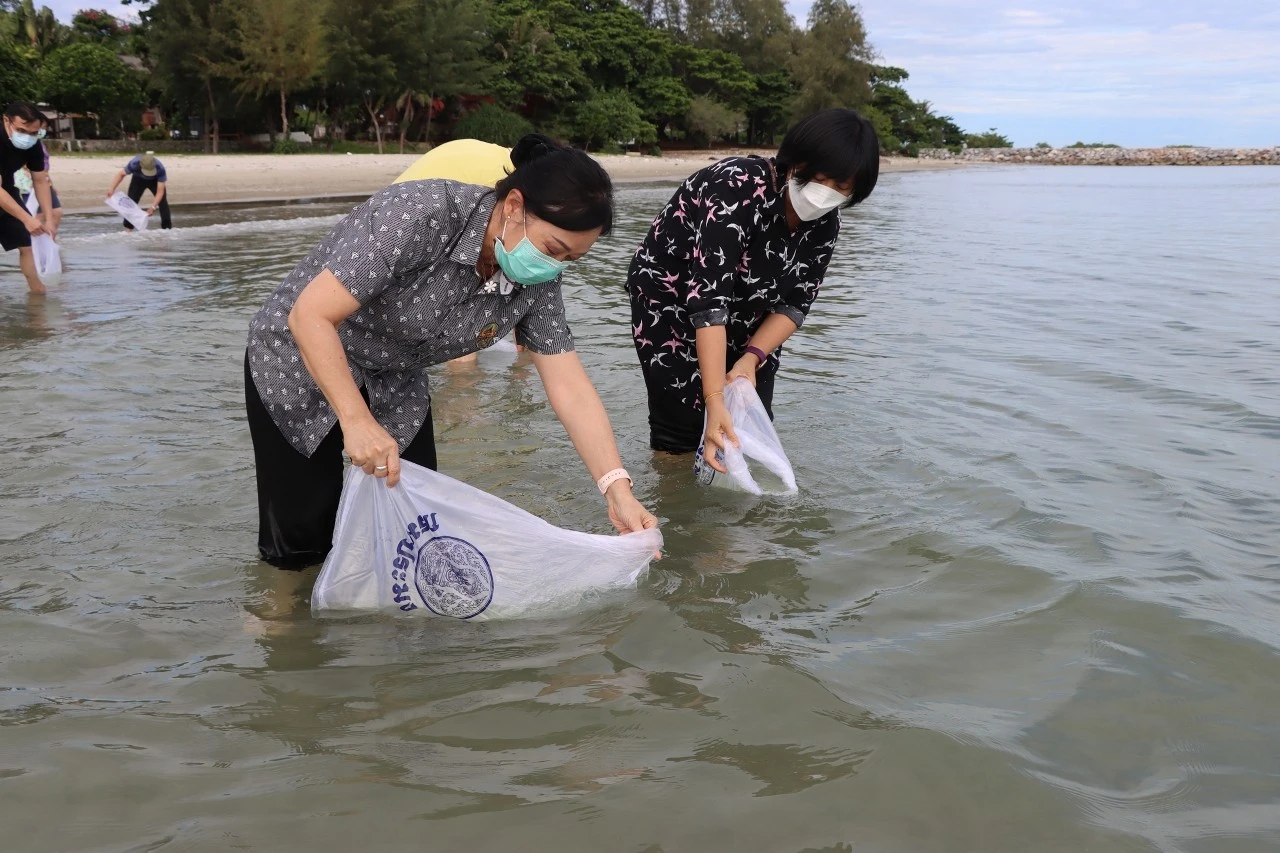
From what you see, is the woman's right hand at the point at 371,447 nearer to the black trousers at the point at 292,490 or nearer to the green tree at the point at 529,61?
the black trousers at the point at 292,490

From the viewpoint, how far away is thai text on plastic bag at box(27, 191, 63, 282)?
8.79 m

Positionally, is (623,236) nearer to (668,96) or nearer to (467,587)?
(467,587)

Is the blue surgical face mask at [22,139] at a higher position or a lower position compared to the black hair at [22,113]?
lower

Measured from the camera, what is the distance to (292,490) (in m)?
2.76

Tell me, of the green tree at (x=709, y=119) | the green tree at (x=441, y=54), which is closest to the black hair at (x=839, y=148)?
the green tree at (x=441, y=54)

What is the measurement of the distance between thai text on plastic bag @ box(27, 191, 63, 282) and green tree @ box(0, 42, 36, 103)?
856 inches

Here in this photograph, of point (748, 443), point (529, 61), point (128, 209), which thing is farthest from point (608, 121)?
point (748, 443)

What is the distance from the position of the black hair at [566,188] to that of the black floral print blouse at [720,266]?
3.80 ft

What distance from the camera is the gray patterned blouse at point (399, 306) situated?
7.77 ft

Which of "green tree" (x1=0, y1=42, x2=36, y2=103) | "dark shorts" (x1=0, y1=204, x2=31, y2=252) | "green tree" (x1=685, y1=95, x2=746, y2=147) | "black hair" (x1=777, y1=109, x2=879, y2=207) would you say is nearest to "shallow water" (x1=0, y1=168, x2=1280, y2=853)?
"black hair" (x1=777, y1=109, x2=879, y2=207)

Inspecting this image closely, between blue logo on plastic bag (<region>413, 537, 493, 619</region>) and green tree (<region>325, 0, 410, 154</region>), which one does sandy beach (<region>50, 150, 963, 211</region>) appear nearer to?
green tree (<region>325, 0, 410, 154</region>)

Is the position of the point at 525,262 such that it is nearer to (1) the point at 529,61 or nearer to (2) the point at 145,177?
(2) the point at 145,177

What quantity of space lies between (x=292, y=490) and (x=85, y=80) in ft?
133

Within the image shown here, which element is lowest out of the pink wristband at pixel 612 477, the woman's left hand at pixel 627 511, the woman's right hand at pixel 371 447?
the woman's left hand at pixel 627 511
